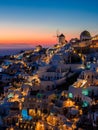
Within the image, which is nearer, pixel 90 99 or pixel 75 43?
pixel 90 99

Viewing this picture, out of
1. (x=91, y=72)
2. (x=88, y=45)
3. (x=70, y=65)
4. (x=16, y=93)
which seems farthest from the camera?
(x=88, y=45)

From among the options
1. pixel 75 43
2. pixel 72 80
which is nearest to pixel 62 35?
pixel 75 43

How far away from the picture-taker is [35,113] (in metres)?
20.6

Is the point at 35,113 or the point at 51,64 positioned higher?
the point at 51,64

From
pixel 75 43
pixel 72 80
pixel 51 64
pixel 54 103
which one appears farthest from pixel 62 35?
pixel 54 103

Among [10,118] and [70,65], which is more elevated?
[70,65]

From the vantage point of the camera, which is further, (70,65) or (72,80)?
(70,65)

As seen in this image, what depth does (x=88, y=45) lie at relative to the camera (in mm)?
36094

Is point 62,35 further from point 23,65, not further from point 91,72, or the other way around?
point 91,72

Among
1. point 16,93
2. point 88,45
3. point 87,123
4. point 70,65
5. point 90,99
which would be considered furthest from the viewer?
point 88,45

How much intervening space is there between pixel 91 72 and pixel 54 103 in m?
3.18

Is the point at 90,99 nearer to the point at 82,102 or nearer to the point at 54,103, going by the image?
the point at 82,102

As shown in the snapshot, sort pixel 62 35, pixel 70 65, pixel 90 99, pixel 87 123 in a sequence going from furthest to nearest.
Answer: pixel 62 35, pixel 70 65, pixel 90 99, pixel 87 123

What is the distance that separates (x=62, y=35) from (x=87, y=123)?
27.3m
